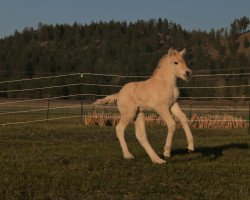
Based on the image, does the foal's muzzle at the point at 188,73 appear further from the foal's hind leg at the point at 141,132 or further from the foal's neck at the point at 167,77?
the foal's hind leg at the point at 141,132

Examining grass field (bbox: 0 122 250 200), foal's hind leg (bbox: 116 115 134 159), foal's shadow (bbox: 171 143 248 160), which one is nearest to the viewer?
grass field (bbox: 0 122 250 200)

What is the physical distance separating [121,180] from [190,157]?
2948 millimetres

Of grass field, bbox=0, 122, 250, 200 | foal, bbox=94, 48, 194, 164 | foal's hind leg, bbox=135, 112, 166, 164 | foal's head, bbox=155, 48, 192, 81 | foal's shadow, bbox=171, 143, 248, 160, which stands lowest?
foal's shadow, bbox=171, 143, 248, 160

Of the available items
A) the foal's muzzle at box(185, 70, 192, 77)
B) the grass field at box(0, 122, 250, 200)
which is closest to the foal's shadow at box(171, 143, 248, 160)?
the grass field at box(0, 122, 250, 200)

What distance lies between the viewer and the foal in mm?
9695

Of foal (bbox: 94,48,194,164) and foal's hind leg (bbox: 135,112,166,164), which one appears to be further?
foal's hind leg (bbox: 135,112,166,164)

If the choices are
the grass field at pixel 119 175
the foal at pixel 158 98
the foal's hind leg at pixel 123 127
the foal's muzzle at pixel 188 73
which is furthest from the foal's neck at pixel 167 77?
the grass field at pixel 119 175

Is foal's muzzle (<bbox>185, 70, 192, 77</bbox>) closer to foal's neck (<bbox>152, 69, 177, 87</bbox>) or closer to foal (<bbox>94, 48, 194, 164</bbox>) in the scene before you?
foal (<bbox>94, 48, 194, 164</bbox>)

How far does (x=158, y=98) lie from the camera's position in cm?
970

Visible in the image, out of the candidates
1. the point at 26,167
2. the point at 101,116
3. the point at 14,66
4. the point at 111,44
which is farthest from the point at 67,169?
the point at 111,44

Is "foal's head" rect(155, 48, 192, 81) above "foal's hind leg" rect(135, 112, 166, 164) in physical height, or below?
above

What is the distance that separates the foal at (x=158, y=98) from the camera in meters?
9.70

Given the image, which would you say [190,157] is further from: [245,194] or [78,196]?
[78,196]

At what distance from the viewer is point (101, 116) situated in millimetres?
26469
